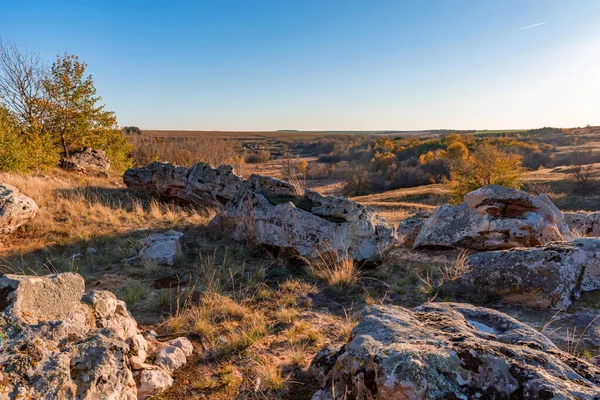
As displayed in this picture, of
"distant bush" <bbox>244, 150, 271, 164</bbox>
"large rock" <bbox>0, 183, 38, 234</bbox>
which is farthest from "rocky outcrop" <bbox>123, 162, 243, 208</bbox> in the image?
"distant bush" <bbox>244, 150, 271, 164</bbox>

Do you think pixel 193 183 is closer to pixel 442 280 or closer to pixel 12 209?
pixel 12 209

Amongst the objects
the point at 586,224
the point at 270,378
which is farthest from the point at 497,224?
the point at 270,378

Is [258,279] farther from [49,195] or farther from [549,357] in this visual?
[49,195]

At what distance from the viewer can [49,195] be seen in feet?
29.2

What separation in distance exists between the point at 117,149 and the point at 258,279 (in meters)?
18.6

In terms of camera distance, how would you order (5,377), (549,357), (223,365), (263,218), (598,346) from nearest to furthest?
(5,377), (549,357), (223,365), (598,346), (263,218)

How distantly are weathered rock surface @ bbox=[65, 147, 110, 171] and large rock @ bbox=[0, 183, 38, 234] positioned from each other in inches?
463

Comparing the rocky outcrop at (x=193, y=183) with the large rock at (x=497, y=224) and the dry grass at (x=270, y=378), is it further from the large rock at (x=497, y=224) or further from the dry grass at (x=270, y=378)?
the dry grass at (x=270, y=378)

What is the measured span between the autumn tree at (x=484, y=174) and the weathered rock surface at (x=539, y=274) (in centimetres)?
1286

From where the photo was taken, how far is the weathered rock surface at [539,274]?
4465mm

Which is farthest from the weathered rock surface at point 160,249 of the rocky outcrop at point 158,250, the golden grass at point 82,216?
the golden grass at point 82,216

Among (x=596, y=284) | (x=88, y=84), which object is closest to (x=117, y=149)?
(x=88, y=84)

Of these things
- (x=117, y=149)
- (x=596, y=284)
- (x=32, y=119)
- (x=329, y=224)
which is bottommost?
(x=596, y=284)

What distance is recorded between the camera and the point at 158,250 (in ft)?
18.8
